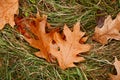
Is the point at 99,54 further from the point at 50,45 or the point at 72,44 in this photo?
the point at 50,45

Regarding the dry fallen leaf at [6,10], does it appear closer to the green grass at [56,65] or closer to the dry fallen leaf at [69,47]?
the green grass at [56,65]

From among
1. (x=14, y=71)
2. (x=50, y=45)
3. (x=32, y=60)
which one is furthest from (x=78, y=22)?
(x=14, y=71)

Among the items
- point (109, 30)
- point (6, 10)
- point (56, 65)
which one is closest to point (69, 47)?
point (56, 65)

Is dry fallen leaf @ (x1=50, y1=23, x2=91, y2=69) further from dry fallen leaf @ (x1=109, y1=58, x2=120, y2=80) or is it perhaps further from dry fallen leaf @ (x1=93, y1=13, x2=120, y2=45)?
dry fallen leaf @ (x1=109, y1=58, x2=120, y2=80)

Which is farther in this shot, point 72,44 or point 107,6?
point 107,6

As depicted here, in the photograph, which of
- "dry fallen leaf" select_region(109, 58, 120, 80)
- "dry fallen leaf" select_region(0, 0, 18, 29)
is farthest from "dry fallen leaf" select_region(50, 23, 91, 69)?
"dry fallen leaf" select_region(0, 0, 18, 29)

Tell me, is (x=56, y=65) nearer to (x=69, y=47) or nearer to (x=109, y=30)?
(x=69, y=47)
